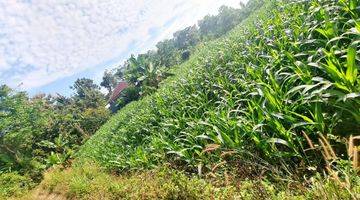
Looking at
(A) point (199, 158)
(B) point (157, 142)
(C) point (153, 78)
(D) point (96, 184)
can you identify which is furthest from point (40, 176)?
(A) point (199, 158)

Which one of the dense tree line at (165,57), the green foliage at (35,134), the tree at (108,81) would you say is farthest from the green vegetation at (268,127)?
the tree at (108,81)

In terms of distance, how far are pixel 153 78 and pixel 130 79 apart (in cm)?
390

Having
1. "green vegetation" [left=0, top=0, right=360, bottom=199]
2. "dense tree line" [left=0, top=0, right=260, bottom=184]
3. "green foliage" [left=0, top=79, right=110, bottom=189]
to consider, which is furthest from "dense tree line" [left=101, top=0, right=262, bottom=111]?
"green vegetation" [left=0, top=0, right=360, bottom=199]

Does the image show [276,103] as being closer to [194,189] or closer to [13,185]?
[194,189]

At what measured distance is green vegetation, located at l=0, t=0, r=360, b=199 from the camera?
4.02m

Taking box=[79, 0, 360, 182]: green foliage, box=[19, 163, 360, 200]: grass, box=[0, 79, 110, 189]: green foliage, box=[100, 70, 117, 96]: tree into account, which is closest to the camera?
box=[19, 163, 360, 200]: grass

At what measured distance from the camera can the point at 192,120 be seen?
317 inches

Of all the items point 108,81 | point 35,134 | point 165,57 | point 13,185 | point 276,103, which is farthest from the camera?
point 108,81

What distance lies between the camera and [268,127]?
5258 millimetres

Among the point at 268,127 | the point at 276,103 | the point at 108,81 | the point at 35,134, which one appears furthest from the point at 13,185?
the point at 108,81

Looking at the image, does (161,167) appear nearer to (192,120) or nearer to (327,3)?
(192,120)

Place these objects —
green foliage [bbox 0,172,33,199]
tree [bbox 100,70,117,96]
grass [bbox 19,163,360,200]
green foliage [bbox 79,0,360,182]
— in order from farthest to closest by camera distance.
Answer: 1. tree [bbox 100,70,117,96]
2. green foliage [bbox 0,172,33,199]
3. green foliage [bbox 79,0,360,182]
4. grass [bbox 19,163,360,200]

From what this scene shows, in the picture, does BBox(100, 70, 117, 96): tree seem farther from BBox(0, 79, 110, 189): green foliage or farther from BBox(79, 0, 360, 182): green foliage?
BBox(79, 0, 360, 182): green foliage

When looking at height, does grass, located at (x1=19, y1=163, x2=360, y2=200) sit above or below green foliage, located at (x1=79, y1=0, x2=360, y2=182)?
below
